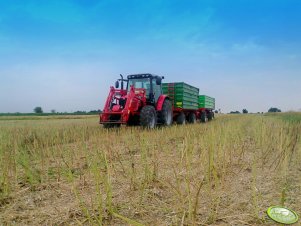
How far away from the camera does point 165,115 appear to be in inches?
375

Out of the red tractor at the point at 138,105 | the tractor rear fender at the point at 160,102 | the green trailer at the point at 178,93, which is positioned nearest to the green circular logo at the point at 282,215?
the red tractor at the point at 138,105

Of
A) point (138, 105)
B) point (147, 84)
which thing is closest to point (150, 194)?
point (138, 105)

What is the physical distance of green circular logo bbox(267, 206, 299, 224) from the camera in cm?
175

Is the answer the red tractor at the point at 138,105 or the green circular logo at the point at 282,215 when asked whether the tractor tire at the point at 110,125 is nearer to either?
the red tractor at the point at 138,105

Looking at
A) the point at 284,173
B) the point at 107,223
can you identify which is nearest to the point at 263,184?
the point at 284,173

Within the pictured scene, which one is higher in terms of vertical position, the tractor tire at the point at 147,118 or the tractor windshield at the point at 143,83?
the tractor windshield at the point at 143,83

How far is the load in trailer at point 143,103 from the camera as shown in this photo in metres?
8.06

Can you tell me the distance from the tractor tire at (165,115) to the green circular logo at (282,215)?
24.5ft

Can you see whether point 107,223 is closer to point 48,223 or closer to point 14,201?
point 48,223

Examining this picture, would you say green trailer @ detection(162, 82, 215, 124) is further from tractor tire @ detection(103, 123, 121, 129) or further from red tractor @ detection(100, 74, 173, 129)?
tractor tire @ detection(103, 123, 121, 129)

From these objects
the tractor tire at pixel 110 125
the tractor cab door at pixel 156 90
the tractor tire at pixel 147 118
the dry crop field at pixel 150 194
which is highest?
the tractor cab door at pixel 156 90

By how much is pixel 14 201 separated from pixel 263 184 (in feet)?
8.08

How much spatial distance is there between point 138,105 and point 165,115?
1.39 metres

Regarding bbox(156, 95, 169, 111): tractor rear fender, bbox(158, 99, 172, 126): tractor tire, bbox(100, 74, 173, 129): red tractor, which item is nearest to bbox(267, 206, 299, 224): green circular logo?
bbox(100, 74, 173, 129): red tractor
